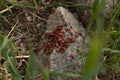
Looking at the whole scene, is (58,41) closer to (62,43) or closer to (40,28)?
(62,43)

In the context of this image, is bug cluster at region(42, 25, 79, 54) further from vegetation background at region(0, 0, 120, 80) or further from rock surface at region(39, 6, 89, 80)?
vegetation background at region(0, 0, 120, 80)

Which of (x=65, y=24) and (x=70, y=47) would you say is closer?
(x=70, y=47)

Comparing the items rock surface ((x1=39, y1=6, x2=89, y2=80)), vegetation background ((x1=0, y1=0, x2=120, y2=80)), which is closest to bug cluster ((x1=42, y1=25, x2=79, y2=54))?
rock surface ((x1=39, y1=6, x2=89, y2=80))

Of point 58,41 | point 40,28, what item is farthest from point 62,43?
point 40,28

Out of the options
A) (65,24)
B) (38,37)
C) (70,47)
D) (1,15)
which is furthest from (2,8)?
(70,47)

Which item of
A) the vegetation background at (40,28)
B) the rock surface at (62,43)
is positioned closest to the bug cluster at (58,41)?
the rock surface at (62,43)

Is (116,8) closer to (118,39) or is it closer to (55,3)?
(118,39)

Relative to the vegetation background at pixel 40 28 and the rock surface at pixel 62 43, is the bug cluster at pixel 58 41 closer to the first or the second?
the rock surface at pixel 62 43

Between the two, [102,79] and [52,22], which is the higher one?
[52,22]
